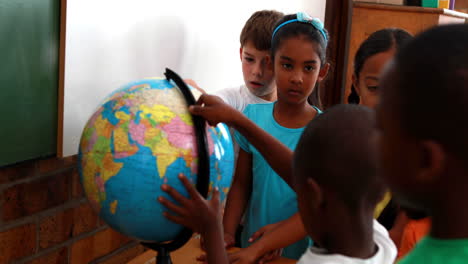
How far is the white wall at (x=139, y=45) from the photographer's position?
177 centimetres

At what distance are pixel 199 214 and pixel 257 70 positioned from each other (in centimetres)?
119

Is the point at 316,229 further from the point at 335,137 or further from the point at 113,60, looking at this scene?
the point at 113,60

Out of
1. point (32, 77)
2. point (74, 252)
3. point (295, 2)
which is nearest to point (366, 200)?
point (32, 77)

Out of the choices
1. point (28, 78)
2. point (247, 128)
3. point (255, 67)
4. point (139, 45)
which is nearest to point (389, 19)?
point (255, 67)

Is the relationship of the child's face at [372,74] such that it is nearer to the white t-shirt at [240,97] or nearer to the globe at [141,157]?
the white t-shirt at [240,97]

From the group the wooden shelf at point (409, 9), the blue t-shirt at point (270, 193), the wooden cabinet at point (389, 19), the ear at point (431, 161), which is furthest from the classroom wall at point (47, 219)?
the wooden shelf at point (409, 9)

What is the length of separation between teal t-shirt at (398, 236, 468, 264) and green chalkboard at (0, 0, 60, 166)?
49.8 inches

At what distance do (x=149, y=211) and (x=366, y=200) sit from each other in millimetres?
526

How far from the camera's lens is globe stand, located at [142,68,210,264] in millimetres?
1245

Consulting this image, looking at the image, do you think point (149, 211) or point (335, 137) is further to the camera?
point (149, 211)

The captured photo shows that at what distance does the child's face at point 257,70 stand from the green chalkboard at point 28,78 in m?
0.93

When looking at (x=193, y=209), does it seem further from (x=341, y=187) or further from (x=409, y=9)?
(x=409, y=9)

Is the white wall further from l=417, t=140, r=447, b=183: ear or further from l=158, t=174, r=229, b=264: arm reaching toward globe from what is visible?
l=417, t=140, r=447, b=183: ear

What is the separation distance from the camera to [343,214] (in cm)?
100
